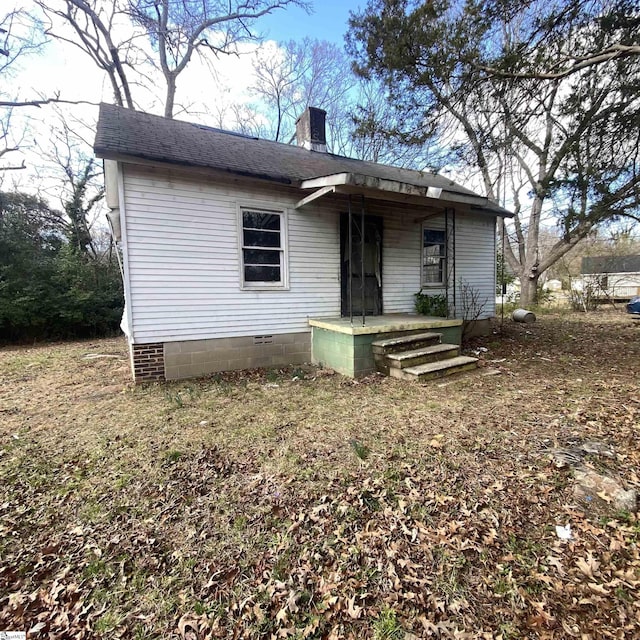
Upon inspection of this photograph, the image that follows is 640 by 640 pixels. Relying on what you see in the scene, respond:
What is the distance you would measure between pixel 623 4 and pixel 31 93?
19.3 meters

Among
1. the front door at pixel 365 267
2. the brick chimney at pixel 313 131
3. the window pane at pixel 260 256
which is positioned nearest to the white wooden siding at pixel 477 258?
the front door at pixel 365 267

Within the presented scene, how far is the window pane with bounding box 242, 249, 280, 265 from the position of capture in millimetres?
6207

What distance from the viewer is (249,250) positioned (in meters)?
6.21

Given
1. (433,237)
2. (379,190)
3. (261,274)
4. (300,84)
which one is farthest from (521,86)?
(300,84)

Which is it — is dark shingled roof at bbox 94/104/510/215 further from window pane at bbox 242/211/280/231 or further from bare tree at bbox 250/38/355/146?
bare tree at bbox 250/38/355/146

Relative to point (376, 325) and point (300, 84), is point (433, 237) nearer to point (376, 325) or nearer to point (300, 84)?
point (376, 325)

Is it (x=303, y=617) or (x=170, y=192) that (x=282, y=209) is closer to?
(x=170, y=192)

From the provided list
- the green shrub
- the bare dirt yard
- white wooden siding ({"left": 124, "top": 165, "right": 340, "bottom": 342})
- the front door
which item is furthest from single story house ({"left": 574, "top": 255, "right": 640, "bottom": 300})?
white wooden siding ({"left": 124, "top": 165, "right": 340, "bottom": 342})

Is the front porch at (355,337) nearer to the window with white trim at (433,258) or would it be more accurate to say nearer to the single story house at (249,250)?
the single story house at (249,250)

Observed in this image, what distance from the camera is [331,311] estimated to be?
278 inches

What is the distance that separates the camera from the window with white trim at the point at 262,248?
6.17 metres

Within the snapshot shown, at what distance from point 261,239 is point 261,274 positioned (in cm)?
67

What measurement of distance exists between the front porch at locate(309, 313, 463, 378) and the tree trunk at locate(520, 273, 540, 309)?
12.6 metres

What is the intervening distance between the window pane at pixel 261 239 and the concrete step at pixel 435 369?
3302 millimetres
